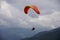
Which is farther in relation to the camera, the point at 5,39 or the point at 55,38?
the point at 55,38

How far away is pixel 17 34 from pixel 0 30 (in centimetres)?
262

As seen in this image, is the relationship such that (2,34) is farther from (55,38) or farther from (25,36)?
(55,38)

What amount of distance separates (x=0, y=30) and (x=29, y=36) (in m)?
3.62

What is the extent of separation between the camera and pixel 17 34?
68.6 ft

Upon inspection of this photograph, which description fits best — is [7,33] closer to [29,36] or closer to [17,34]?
[17,34]

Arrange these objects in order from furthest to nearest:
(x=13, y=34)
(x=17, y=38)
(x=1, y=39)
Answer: (x=17, y=38) → (x=13, y=34) → (x=1, y=39)

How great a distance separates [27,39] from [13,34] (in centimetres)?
308

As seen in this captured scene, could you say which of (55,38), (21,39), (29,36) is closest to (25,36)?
(29,36)

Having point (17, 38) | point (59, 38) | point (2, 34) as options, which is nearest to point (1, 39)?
point (2, 34)

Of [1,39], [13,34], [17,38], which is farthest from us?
[17,38]

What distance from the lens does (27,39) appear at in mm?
22703

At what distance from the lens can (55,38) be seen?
21.1 m

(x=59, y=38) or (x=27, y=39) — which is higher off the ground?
(x=27, y=39)

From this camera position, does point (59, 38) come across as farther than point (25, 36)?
No
